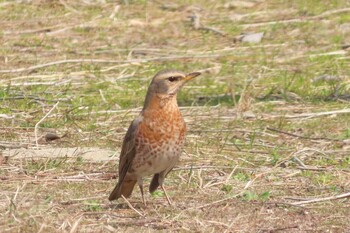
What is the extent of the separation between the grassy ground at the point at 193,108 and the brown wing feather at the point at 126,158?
121mm

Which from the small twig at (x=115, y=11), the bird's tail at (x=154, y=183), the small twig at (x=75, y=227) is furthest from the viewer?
the small twig at (x=115, y=11)

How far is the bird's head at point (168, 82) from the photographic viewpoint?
23.6 ft

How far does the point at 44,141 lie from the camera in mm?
9273

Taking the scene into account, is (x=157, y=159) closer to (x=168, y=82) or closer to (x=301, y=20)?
(x=168, y=82)

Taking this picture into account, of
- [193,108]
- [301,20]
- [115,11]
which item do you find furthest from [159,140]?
[115,11]

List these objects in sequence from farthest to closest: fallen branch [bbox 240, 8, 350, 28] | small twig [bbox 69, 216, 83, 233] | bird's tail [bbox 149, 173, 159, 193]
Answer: fallen branch [bbox 240, 8, 350, 28]
bird's tail [bbox 149, 173, 159, 193]
small twig [bbox 69, 216, 83, 233]

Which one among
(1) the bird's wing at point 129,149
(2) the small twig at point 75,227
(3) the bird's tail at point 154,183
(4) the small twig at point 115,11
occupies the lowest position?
(4) the small twig at point 115,11

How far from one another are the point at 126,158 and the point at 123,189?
0.98ft

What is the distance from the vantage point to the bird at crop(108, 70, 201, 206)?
7.01m

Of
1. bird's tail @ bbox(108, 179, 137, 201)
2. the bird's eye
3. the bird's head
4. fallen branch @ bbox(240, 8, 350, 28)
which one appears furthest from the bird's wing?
fallen branch @ bbox(240, 8, 350, 28)

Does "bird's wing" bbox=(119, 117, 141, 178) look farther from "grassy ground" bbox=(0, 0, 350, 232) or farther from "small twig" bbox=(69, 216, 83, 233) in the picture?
"small twig" bbox=(69, 216, 83, 233)

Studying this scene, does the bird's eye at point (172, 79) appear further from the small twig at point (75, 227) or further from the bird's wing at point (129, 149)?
the small twig at point (75, 227)

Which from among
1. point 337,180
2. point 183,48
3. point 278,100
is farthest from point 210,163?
point 183,48

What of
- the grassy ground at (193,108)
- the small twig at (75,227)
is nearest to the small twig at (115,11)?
the grassy ground at (193,108)
